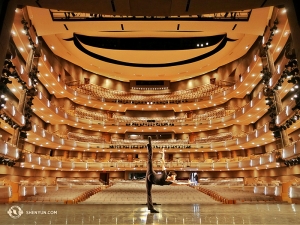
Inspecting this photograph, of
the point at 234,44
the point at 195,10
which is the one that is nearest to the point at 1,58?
the point at 195,10

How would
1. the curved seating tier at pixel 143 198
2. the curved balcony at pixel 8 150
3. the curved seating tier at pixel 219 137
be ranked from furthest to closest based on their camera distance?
the curved seating tier at pixel 219 137, the curved balcony at pixel 8 150, the curved seating tier at pixel 143 198

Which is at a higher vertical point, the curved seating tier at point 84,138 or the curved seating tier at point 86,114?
the curved seating tier at point 86,114

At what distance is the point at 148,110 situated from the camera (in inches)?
1785

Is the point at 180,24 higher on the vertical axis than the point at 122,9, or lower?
higher

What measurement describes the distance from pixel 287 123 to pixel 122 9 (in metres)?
17.5

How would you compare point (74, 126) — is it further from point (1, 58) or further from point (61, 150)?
point (1, 58)

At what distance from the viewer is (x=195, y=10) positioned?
204 inches

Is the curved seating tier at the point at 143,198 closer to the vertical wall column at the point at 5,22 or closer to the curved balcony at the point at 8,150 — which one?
the curved balcony at the point at 8,150

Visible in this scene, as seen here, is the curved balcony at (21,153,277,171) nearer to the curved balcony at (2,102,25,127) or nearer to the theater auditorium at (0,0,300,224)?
the theater auditorium at (0,0,300,224)

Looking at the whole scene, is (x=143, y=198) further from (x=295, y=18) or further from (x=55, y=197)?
(x=295, y=18)

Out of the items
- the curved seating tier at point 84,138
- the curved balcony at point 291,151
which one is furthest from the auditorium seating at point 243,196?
the curved seating tier at point 84,138

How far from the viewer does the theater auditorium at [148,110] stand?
720 inches

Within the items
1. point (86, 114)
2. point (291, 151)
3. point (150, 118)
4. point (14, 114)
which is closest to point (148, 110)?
point (150, 118)

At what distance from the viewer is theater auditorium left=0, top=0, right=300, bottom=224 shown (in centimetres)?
1830
